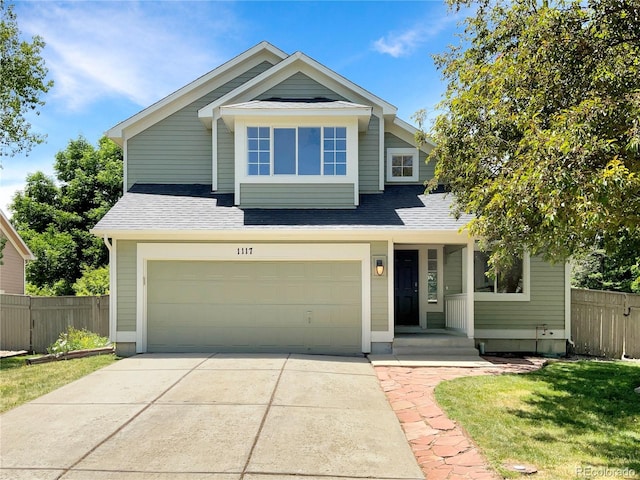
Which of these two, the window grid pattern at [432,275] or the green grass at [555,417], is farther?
the window grid pattern at [432,275]

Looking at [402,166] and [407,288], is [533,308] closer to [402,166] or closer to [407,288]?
[407,288]

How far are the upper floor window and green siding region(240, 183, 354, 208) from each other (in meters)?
0.33

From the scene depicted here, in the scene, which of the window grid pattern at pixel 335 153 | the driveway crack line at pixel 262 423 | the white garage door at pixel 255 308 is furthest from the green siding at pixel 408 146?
the driveway crack line at pixel 262 423

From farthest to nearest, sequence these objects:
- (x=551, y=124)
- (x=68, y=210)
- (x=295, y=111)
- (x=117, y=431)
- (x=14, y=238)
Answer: (x=68, y=210) → (x=14, y=238) → (x=295, y=111) → (x=551, y=124) → (x=117, y=431)

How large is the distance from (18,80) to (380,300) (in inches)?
449

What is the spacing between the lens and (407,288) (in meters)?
13.0

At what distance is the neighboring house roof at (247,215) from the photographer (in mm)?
10594

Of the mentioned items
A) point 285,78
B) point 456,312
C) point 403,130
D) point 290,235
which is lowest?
point 456,312

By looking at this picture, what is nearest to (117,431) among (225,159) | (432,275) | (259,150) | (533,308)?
(259,150)

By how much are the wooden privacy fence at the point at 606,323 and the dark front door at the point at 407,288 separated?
13.5 feet

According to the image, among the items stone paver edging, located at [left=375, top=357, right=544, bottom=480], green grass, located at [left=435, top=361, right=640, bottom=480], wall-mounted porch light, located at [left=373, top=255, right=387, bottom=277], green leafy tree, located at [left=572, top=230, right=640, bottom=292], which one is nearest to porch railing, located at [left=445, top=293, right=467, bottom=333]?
stone paver edging, located at [left=375, top=357, right=544, bottom=480]

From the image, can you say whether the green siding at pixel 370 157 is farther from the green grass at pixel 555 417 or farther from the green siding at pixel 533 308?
the green grass at pixel 555 417

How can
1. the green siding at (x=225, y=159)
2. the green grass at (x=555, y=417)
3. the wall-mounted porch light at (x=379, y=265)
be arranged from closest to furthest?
the green grass at (x=555, y=417)
the wall-mounted porch light at (x=379, y=265)
the green siding at (x=225, y=159)

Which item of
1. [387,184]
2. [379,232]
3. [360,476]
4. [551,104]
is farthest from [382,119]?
[360,476]
